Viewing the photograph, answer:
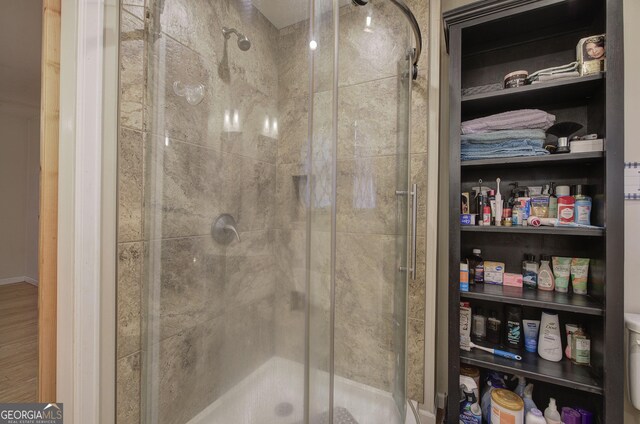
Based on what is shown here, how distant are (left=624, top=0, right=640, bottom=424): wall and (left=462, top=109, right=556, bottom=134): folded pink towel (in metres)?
0.25

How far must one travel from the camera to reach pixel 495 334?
125cm

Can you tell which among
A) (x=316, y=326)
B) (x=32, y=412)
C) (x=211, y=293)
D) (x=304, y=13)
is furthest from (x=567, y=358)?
(x=32, y=412)

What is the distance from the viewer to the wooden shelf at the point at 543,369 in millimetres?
1008

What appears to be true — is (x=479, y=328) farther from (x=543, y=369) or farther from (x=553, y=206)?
(x=553, y=206)

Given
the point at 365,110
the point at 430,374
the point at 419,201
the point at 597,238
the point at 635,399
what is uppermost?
the point at 365,110

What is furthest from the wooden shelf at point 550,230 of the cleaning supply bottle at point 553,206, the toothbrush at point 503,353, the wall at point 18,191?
the wall at point 18,191

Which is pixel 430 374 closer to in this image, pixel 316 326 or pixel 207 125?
pixel 316 326

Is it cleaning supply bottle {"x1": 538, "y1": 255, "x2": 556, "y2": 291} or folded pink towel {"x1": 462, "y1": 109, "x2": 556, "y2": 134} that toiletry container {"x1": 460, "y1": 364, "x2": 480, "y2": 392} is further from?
folded pink towel {"x1": 462, "y1": 109, "x2": 556, "y2": 134}

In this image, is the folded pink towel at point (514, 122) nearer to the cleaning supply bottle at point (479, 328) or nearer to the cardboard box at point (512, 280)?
the cardboard box at point (512, 280)

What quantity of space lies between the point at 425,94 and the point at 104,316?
1.57 m

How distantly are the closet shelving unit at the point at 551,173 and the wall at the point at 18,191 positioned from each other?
4.90 metres

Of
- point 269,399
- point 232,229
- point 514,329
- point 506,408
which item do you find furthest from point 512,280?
point 232,229

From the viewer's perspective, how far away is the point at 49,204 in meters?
0.80

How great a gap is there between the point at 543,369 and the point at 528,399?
0.21 meters
